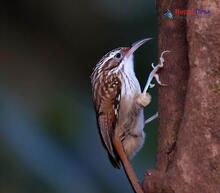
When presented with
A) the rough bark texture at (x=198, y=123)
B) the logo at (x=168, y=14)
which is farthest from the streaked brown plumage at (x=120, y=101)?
the rough bark texture at (x=198, y=123)

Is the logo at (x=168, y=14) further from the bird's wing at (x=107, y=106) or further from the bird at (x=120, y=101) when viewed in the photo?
the bird's wing at (x=107, y=106)

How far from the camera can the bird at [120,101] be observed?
5.26m

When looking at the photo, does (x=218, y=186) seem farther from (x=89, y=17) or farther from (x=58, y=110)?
(x=89, y=17)

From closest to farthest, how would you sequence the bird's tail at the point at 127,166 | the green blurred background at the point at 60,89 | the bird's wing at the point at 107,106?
1. the bird's tail at the point at 127,166
2. the bird's wing at the point at 107,106
3. the green blurred background at the point at 60,89

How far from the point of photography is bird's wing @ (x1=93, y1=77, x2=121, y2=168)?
5211 mm

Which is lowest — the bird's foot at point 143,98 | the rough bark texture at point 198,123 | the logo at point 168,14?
the bird's foot at point 143,98

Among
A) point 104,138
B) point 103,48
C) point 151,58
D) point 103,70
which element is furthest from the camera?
point 103,48

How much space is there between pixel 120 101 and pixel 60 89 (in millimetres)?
1448

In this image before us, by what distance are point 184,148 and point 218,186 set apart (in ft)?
0.92

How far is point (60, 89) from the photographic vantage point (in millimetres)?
6723

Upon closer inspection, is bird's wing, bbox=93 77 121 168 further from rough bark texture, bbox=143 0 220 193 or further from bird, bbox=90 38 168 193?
rough bark texture, bbox=143 0 220 193

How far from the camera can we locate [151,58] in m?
6.66

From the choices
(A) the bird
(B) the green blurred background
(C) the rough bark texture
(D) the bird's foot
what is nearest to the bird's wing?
(A) the bird

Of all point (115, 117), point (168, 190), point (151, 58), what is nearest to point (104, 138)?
point (115, 117)
